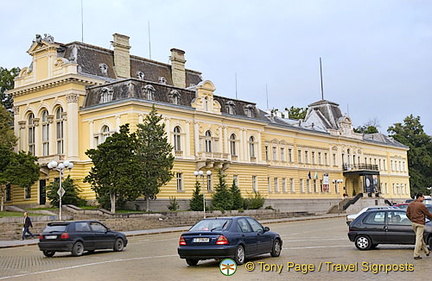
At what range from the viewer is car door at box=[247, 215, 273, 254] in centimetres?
1870

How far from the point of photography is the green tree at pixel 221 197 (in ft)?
185

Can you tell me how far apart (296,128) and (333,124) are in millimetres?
13051

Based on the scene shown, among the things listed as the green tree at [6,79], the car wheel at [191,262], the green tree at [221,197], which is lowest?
the car wheel at [191,262]

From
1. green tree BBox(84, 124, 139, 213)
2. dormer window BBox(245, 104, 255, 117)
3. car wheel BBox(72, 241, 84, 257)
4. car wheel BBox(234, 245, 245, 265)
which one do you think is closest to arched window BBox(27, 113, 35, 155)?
green tree BBox(84, 124, 139, 213)

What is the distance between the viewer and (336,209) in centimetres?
7681

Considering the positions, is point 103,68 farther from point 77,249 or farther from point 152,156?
point 77,249

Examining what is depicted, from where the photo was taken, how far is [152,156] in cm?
4881

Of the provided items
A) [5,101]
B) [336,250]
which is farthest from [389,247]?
[5,101]

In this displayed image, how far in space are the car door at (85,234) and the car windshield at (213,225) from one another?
7.36 meters

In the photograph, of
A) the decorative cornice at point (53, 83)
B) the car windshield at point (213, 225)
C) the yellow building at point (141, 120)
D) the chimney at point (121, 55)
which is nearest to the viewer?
the car windshield at point (213, 225)

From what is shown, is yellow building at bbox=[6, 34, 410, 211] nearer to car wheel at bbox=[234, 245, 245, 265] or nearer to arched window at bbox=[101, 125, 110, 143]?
arched window at bbox=[101, 125, 110, 143]

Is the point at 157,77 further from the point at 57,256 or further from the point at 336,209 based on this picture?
the point at 57,256

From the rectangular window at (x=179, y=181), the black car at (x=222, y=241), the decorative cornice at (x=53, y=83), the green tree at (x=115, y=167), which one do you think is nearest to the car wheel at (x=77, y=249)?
the black car at (x=222, y=241)

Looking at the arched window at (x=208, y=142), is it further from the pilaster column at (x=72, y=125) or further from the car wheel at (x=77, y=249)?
the car wheel at (x=77, y=249)
